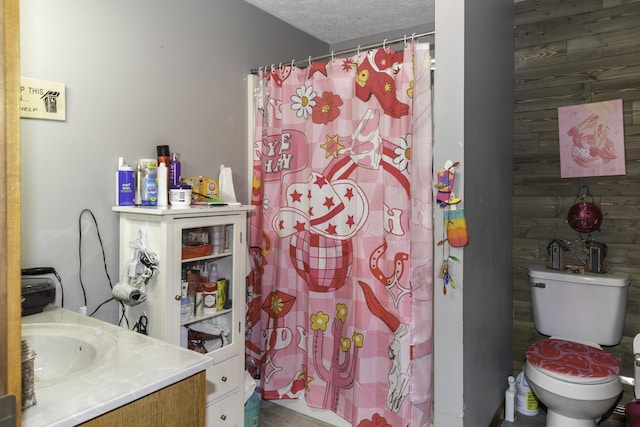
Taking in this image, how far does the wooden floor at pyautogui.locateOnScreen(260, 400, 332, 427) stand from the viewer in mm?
2350

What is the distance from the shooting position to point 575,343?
2258 mm

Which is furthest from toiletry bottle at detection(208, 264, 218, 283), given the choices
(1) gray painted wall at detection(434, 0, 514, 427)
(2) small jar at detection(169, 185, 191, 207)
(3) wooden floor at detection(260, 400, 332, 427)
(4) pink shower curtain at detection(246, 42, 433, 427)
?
(1) gray painted wall at detection(434, 0, 514, 427)

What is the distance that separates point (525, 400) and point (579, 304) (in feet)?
2.06

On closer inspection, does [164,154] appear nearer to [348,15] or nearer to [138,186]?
[138,186]

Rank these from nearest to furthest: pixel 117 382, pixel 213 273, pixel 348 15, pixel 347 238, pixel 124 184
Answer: pixel 117 382 < pixel 124 184 < pixel 213 273 < pixel 347 238 < pixel 348 15

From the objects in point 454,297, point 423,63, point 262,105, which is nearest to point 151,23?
point 262,105

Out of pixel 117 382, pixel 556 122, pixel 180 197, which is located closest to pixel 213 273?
pixel 180 197

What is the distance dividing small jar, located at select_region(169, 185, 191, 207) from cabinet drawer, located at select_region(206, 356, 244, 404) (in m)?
0.75

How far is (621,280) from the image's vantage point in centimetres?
218

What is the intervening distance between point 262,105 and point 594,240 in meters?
2.05

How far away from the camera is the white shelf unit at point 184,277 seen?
1745 mm

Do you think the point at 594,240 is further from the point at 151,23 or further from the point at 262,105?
the point at 151,23

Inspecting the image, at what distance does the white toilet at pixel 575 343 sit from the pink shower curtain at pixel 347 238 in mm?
607

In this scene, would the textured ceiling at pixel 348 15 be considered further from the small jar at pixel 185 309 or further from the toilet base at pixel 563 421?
the toilet base at pixel 563 421
